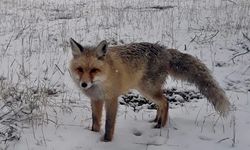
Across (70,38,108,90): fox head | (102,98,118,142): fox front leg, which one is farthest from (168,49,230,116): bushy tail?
(70,38,108,90): fox head

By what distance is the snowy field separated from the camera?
14.8 ft

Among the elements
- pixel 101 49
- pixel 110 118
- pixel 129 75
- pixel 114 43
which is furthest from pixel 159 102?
pixel 114 43

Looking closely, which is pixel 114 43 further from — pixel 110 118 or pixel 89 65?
pixel 89 65

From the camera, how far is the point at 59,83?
640 cm

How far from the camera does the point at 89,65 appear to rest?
427 cm

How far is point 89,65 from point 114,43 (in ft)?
14.5

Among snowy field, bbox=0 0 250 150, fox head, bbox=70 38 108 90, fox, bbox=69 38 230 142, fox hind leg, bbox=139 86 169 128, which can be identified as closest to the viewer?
fox head, bbox=70 38 108 90

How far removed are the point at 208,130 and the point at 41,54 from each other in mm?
4343

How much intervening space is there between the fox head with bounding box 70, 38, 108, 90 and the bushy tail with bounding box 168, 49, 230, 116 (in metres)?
1.34

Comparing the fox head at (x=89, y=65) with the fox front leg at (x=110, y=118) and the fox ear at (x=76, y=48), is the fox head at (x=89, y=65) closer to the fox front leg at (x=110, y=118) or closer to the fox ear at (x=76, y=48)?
the fox ear at (x=76, y=48)

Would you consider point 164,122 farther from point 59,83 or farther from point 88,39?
point 88,39

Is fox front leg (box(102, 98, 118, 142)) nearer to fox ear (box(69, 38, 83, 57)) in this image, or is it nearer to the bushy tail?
fox ear (box(69, 38, 83, 57))

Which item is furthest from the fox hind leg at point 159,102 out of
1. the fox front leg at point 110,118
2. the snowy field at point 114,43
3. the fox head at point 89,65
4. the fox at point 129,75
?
the fox head at point 89,65

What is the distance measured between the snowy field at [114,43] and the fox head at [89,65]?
2.47ft
